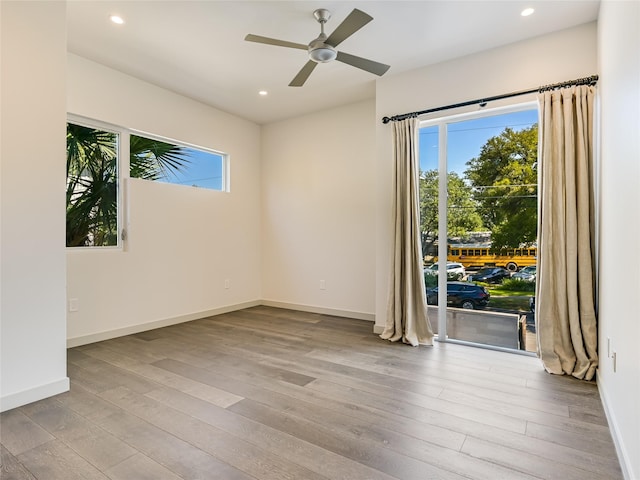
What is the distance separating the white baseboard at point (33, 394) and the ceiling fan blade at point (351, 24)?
3131 mm

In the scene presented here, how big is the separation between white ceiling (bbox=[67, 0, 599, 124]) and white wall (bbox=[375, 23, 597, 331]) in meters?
0.10

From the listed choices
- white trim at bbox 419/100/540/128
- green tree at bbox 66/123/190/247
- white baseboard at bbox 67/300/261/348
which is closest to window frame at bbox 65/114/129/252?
green tree at bbox 66/123/190/247

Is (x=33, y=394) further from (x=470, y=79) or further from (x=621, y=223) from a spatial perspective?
(x=470, y=79)

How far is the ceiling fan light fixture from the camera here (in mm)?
2645

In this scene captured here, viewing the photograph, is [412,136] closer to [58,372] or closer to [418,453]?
[418,453]

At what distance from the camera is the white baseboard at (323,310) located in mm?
4621

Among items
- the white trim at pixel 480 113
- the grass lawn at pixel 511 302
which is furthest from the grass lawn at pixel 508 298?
the white trim at pixel 480 113

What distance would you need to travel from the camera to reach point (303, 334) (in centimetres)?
393

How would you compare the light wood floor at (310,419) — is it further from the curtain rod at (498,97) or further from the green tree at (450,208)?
the curtain rod at (498,97)

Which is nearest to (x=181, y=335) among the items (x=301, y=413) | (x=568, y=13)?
(x=301, y=413)

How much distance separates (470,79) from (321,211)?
8.12 feet

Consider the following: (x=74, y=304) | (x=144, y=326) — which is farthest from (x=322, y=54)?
(x=144, y=326)

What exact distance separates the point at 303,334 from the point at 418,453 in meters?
2.30

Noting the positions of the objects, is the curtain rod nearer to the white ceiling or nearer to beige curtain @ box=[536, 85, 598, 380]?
beige curtain @ box=[536, 85, 598, 380]
